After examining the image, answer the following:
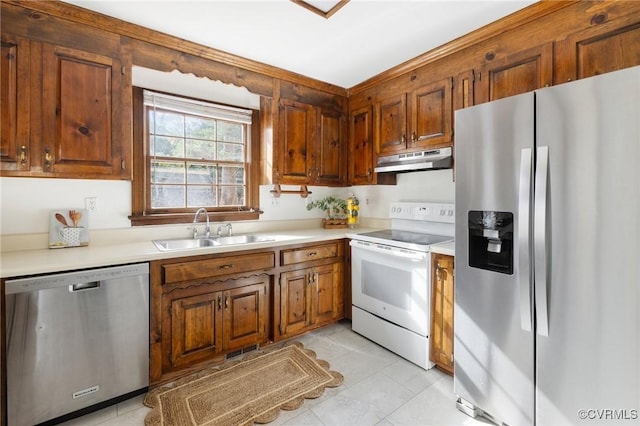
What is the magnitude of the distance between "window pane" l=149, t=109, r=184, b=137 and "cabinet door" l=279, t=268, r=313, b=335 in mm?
1599

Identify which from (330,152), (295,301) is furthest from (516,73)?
(295,301)

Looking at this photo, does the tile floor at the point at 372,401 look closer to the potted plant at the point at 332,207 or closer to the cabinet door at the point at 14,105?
the potted plant at the point at 332,207

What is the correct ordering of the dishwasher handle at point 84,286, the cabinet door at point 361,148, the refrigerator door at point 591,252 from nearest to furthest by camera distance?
the refrigerator door at point 591,252 → the dishwasher handle at point 84,286 → the cabinet door at point 361,148

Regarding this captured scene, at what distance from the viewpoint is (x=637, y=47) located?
5.07 feet

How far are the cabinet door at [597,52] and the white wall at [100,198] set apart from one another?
1069 mm

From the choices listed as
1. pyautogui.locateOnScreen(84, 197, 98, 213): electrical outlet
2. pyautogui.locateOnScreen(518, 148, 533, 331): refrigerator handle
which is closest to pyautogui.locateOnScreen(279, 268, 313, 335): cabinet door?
pyautogui.locateOnScreen(84, 197, 98, 213): electrical outlet

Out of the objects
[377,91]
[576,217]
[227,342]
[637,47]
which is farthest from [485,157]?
[227,342]

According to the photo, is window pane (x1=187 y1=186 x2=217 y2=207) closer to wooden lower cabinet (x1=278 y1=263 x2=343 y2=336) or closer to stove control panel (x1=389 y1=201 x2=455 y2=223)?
wooden lower cabinet (x1=278 y1=263 x2=343 y2=336)

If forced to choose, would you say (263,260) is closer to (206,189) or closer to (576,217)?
(206,189)

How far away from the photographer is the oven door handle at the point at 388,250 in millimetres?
2178

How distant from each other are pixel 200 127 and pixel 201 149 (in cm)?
20

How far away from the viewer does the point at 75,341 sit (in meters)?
1.67

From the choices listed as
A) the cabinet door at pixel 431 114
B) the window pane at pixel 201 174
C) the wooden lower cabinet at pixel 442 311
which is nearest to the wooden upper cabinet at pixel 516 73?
the cabinet door at pixel 431 114

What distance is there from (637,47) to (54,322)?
11.2ft
